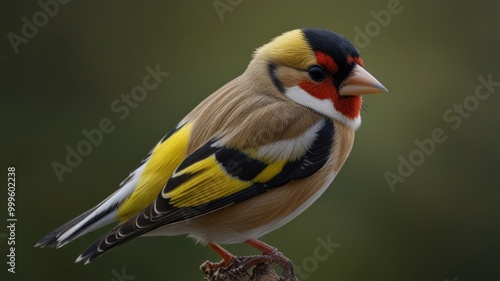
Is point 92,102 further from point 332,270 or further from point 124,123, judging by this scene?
point 332,270

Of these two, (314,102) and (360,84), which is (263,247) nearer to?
(314,102)

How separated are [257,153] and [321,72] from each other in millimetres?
576

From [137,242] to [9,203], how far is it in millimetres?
1084

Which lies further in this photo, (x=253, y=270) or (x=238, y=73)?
(x=238, y=73)

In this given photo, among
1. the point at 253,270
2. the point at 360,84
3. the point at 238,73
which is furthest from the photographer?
the point at 238,73

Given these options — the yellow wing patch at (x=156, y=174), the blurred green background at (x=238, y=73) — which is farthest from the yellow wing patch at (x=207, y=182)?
the blurred green background at (x=238, y=73)

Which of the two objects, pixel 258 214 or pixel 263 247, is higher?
pixel 258 214

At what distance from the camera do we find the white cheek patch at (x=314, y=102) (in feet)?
16.5

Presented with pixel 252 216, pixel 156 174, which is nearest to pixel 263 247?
pixel 252 216

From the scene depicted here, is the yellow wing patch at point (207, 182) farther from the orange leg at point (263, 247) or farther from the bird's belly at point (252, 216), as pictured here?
the orange leg at point (263, 247)

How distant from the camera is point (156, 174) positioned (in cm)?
484

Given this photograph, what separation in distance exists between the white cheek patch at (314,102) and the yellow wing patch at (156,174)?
0.63 m

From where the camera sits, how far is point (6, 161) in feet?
23.8

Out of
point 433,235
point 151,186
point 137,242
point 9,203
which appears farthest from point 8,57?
point 433,235
